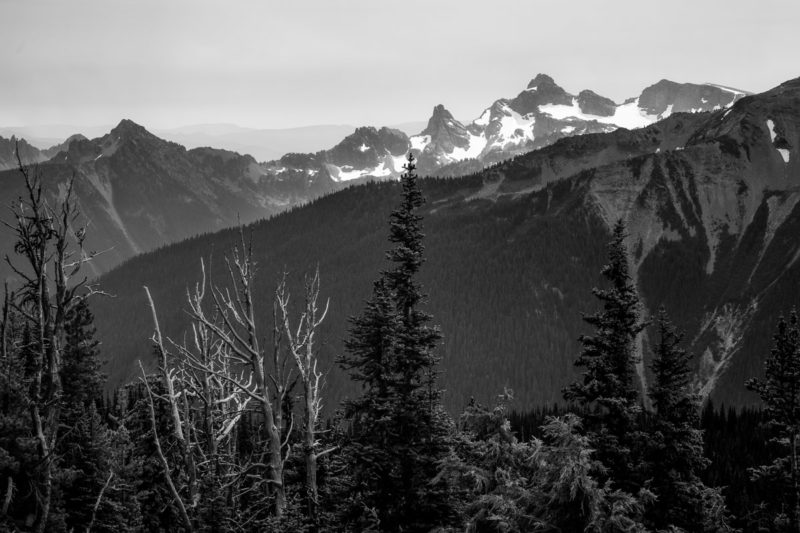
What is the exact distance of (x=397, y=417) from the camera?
22.4m

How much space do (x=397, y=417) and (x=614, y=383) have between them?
668 centimetres

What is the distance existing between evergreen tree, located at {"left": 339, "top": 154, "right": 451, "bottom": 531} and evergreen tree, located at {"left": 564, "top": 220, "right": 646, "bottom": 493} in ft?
15.3

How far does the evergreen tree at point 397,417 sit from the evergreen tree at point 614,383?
466 cm

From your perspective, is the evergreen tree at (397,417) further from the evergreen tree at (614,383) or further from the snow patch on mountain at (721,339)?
the snow patch on mountain at (721,339)

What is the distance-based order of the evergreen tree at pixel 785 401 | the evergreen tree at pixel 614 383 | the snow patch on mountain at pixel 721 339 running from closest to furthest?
the evergreen tree at pixel 614 383, the evergreen tree at pixel 785 401, the snow patch on mountain at pixel 721 339

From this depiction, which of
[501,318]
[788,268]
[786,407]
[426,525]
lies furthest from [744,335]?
[426,525]

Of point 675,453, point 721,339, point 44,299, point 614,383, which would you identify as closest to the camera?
point 44,299

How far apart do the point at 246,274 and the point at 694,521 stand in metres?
18.9

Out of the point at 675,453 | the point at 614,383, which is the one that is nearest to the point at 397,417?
the point at 614,383

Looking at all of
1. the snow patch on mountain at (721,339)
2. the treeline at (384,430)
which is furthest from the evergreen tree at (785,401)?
the snow patch on mountain at (721,339)

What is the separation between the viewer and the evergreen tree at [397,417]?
2206cm

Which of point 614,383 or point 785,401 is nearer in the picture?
point 614,383

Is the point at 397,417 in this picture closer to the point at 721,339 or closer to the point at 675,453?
the point at 675,453

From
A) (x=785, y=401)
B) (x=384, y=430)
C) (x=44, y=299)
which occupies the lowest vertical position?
(x=785, y=401)
